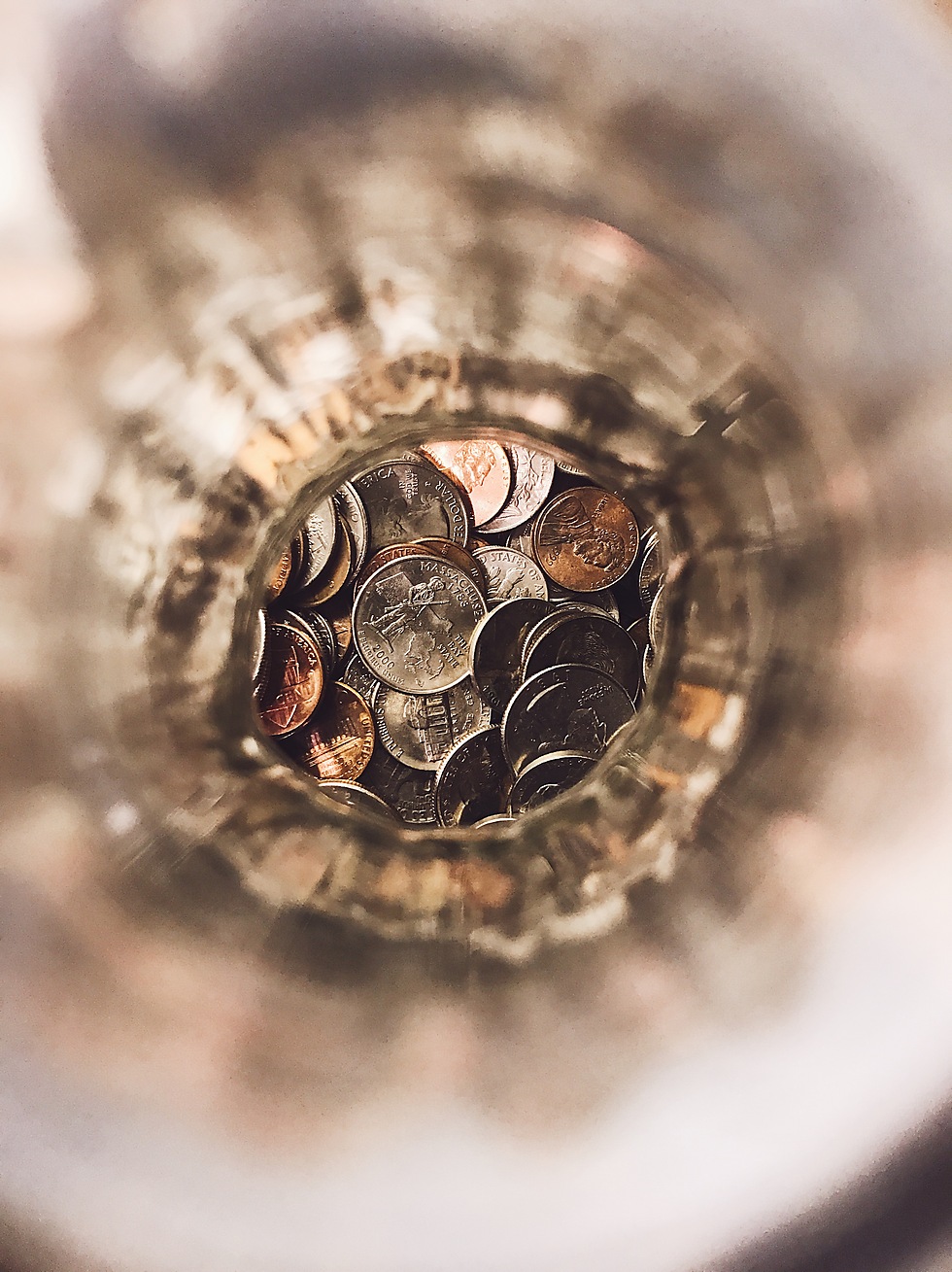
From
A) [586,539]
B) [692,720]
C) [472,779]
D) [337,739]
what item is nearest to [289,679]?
[337,739]

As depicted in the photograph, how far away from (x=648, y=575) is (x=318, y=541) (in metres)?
0.34

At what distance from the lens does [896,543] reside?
354mm

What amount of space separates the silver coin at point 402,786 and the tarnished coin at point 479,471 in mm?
275

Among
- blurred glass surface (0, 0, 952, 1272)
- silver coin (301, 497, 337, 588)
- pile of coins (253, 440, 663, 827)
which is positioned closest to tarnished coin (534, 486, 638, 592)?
pile of coins (253, 440, 663, 827)

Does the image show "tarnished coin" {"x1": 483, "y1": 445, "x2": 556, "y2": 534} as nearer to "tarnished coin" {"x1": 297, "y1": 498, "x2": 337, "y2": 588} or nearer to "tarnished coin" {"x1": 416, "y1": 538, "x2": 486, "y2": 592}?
"tarnished coin" {"x1": 416, "y1": 538, "x2": 486, "y2": 592}

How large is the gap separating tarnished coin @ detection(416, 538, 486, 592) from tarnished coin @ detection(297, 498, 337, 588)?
9cm

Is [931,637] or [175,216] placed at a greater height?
[175,216]

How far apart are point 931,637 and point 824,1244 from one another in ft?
0.77

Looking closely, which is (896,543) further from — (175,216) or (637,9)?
(175,216)

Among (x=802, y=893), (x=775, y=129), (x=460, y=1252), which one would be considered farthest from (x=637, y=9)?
(x=460, y=1252)

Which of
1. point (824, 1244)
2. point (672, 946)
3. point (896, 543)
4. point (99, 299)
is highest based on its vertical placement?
point (99, 299)

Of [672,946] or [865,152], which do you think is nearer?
[865,152]

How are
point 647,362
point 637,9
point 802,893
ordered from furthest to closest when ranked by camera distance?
point 647,362, point 802,893, point 637,9

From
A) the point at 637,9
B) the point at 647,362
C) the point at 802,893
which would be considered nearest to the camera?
the point at 637,9
